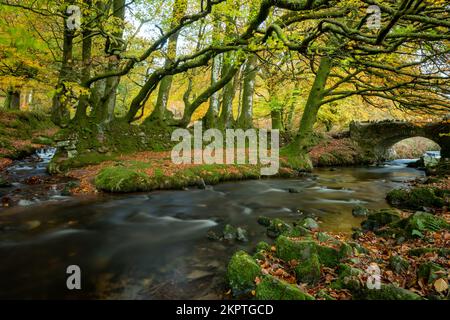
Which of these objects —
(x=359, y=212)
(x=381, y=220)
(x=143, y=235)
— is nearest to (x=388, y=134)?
(x=359, y=212)

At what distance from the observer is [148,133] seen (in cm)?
1484

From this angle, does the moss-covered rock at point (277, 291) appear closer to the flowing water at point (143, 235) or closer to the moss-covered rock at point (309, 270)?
the moss-covered rock at point (309, 270)

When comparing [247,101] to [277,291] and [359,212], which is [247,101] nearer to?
[359,212]

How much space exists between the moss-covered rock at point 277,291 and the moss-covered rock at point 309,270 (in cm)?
46

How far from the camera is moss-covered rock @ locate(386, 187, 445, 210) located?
8.11 metres

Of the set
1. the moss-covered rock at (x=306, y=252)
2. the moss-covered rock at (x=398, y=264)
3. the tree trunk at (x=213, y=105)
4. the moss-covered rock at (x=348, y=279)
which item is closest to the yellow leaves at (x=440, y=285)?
the moss-covered rock at (x=398, y=264)

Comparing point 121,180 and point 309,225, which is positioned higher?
point 121,180

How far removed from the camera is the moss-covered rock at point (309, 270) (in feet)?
12.9

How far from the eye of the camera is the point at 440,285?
3289 millimetres

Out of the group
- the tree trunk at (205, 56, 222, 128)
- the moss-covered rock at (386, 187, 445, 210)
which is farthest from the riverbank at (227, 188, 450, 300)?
the tree trunk at (205, 56, 222, 128)

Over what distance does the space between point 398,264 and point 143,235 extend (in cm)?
500
